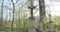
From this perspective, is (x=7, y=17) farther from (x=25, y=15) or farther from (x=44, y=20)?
(x=44, y=20)

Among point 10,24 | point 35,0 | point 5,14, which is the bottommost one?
point 10,24

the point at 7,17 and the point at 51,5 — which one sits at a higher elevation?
the point at 51,5

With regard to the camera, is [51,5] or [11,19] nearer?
[11,19]

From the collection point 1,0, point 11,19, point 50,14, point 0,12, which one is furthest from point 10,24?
point 50,14

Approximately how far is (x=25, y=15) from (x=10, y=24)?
0.86 feet

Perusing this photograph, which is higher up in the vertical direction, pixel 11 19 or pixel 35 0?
pixel 35 0


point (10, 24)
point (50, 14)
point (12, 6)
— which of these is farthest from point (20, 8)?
point (50, 14)

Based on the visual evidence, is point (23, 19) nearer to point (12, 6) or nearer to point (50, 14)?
point (12, 6)

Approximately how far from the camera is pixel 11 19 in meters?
2.35

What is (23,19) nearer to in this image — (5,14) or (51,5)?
(5,14)

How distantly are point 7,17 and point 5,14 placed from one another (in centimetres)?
5

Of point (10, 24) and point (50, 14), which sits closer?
point (10, 24)

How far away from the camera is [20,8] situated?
7.86 ft

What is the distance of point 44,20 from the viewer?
2418 millimetres
